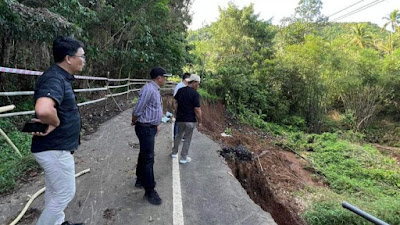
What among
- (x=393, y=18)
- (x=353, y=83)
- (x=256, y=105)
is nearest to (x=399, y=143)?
(x=353, y=83)

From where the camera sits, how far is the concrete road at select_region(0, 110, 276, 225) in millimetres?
3564

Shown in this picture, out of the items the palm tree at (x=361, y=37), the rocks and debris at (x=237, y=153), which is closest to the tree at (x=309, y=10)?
the palm tree at (x=361, y=37)

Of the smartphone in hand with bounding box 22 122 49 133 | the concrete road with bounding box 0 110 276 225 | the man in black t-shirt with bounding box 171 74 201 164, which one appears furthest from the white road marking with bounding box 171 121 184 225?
the smartphone in hand with bounding box 22 122 49 133

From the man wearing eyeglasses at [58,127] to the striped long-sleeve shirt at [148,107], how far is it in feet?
4.11

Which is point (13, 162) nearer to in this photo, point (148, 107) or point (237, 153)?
point (148, 107)

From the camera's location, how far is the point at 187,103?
5398 mm

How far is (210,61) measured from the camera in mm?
26781

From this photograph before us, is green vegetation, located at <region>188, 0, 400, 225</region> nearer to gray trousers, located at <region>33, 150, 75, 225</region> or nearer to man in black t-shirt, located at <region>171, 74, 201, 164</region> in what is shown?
man in black t-shirt, located at <region>171, 74, 201, 164</region>

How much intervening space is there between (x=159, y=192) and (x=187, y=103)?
5.91 feet

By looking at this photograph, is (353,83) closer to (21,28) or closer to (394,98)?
(394,98)

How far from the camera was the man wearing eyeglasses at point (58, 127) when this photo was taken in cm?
226

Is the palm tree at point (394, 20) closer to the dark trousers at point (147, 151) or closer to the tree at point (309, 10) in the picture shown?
the tree at point (309, 10)

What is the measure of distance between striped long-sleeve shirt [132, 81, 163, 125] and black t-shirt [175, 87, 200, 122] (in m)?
1.54

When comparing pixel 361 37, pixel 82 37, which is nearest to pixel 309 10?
pixel 361 37
